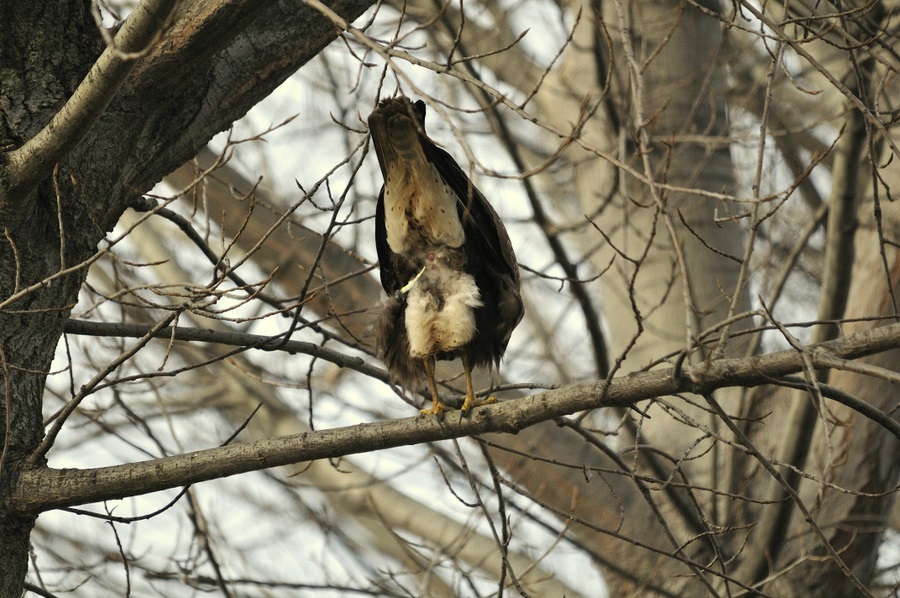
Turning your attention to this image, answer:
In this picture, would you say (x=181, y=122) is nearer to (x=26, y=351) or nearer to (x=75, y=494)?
(x=26, y=351)

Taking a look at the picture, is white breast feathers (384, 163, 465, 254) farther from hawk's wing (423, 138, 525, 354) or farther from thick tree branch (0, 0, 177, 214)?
thick tree branch (0, 0, 177, 214)

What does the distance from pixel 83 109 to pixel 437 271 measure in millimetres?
1530

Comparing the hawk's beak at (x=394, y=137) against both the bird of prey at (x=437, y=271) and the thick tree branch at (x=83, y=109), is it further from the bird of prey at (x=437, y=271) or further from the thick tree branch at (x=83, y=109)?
the thick tree branch at (x=83, y=109)

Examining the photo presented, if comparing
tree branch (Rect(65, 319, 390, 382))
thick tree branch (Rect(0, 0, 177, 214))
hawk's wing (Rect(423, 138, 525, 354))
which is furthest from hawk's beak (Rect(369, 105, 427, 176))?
thick tree branch (Rect(0, 0, 177, 214))

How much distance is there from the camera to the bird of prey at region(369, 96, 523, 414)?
3.29m

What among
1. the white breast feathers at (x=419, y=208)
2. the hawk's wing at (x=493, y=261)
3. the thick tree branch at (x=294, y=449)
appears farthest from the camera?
the hawk's wing at (x=493, y=261)

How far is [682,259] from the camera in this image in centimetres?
188

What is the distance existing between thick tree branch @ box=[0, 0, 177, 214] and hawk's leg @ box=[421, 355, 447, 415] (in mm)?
1377

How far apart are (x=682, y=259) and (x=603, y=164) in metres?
4.02

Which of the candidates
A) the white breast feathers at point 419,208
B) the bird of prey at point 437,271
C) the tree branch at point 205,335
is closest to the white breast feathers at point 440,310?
the bird of prey at point 437,271

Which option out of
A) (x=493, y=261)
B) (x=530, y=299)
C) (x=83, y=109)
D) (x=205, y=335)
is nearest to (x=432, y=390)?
(x=493, y=261)

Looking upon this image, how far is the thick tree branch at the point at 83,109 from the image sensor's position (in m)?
2.03

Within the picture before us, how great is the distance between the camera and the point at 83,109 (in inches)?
86.2

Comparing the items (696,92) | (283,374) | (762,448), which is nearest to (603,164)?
(696,92)
